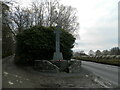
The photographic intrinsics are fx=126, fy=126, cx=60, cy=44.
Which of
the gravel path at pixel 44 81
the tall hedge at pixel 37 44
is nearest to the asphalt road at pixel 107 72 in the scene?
the gravel path at pixel 44 81

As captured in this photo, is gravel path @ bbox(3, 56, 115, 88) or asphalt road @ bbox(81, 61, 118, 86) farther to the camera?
asphalt road @ bbox(81, 61, 118, 86)

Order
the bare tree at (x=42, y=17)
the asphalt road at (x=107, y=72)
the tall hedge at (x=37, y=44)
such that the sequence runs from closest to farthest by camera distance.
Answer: the asphalt road at (x=107, y=72)
the tall hedge at (x=37, y=44)
the bare tree at (x=42, y=17)

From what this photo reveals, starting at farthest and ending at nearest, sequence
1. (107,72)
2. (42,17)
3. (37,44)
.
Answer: (42,17), (37,44), (107,72)

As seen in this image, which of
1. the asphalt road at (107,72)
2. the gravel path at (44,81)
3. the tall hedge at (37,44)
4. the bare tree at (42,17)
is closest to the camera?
the gravel path at (44,81)

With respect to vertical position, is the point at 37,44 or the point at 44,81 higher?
the point at 37,44

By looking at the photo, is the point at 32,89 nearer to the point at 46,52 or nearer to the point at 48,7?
the point at 46,52

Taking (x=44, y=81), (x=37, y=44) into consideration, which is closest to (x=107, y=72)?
(x=44, y=81)

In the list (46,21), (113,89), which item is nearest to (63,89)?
(113,89)

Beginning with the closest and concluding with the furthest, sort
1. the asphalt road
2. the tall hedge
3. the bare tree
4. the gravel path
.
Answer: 1. the gravel path
2. the asphalt road
3. the tall hedge
4. the bare tree

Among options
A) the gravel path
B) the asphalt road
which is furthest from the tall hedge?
the gravel path

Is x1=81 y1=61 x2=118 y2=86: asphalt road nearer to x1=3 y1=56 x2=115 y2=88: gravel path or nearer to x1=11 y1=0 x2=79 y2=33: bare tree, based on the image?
x1=3 y1=56 x2=115 y2=88: gravel path

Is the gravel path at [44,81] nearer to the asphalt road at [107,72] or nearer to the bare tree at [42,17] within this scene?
the asphalt road at [107,72]

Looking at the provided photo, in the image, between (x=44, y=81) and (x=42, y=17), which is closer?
(x=44, y=81)

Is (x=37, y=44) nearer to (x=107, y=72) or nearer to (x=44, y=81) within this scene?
(x=44, y=81)
